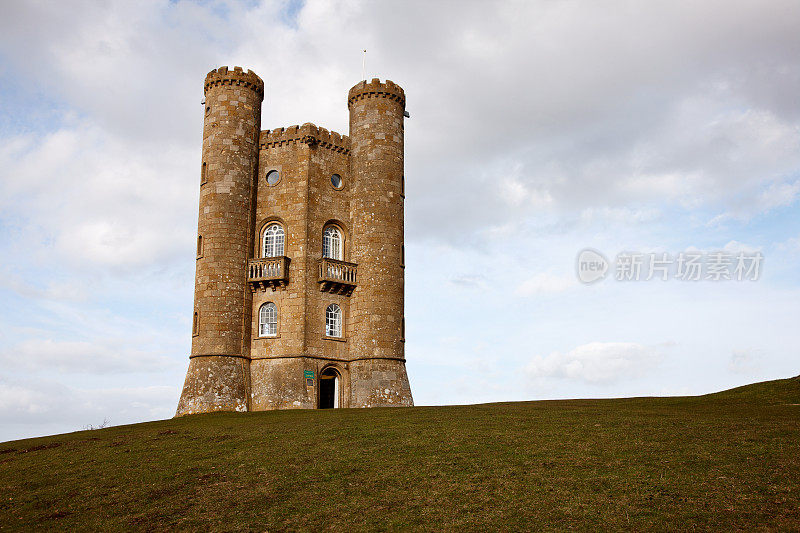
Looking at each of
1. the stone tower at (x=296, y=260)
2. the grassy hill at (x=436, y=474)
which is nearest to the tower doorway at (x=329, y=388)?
the stone tower at (x=296, y=260)

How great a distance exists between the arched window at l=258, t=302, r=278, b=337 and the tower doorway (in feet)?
13.2

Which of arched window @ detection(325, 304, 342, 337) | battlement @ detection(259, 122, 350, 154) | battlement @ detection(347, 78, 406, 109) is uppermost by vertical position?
battlement @ detection(347, 78, 406, 109)

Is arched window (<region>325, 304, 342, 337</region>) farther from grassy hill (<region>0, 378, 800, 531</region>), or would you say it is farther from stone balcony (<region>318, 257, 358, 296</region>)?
grassy hill (<region>0, 378, 800, 531</region>)

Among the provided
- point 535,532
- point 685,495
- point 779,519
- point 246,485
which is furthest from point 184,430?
point 779,519

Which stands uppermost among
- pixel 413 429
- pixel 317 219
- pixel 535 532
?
pixel 317 219

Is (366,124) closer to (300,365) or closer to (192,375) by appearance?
(300,365)

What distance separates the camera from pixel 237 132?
42.3 metres

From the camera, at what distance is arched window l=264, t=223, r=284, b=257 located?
42.1 m

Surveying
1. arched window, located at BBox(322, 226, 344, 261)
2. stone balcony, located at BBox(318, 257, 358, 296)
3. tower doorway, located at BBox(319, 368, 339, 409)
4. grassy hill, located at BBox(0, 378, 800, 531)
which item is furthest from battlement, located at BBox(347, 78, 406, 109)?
grassy hill, located at BBox(0, 378, 800, 531)

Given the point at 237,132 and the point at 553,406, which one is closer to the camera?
the point at 553,406

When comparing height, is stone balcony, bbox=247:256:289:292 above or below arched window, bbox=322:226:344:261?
below

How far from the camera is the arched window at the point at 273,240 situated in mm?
42062

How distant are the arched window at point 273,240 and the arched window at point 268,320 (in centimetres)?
316

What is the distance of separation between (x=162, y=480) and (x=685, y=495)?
47.3 ft
